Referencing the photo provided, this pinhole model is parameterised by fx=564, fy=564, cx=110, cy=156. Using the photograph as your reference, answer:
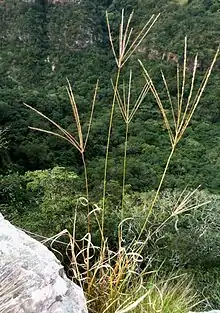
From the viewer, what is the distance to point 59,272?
43.9 inches

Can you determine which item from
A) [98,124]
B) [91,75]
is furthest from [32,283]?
[91,75]

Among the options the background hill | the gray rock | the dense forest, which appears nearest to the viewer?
the gray rock

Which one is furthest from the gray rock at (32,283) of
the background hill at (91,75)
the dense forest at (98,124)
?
the background hill at (91,75)

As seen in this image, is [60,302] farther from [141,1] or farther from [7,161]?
[141,1]

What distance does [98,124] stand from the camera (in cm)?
1805

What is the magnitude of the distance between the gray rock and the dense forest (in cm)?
209

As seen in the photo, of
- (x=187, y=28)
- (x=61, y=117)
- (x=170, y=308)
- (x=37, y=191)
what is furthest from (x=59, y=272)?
(x=187, y=28)

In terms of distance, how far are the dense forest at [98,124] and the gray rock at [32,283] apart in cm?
209

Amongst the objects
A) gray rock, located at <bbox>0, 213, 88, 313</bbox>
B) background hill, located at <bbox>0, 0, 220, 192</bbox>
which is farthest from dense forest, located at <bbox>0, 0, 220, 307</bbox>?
gray rock, located at <bbox>0, 213, 88, 313</bbox>

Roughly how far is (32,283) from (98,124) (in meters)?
17.1

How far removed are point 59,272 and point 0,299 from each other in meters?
0.18

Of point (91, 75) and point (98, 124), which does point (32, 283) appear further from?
point (91, 75)

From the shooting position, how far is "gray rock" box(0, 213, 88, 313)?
1011 mm

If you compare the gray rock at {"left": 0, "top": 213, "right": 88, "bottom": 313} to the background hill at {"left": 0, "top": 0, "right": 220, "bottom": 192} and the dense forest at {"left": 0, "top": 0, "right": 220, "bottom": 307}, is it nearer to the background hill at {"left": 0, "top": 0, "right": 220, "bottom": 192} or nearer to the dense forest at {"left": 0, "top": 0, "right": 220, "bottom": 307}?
the dense forest at {"left": 0, "top": 0, "right": 220, "bottom": 307}
